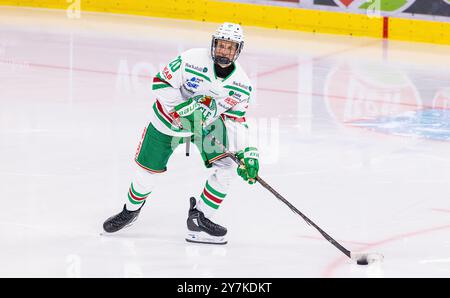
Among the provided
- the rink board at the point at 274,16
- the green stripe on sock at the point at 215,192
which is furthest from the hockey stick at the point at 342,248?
the rink board at the point at 274,16

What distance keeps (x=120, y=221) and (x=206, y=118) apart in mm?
707

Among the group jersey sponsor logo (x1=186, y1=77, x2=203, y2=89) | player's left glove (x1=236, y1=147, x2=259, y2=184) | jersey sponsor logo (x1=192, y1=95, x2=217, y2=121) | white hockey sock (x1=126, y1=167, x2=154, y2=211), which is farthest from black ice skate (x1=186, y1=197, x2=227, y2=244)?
jersey sponsor logo (x1=186, y1=77, x2=203, y2=89)

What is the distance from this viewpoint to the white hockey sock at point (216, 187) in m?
5.59

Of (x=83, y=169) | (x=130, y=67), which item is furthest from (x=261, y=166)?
(x=130, y=67)

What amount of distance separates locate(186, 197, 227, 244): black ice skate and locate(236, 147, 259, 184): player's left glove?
0.39 m

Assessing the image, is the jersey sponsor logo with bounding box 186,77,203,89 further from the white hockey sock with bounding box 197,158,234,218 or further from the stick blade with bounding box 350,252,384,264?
the stick blade with bounding box 350,252,384,264

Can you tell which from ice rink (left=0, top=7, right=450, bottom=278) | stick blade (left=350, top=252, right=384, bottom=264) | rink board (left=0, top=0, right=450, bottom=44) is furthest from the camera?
rink board (left=0, top=0, right=450, bottom=44)

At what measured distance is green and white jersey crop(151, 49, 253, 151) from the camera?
18.0ft

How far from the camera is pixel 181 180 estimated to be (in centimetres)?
680

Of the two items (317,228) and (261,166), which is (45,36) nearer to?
(261,166)

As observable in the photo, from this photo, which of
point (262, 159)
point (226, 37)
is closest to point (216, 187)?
point (226, 37)

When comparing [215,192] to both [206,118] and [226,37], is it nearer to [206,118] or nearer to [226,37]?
[206,118]

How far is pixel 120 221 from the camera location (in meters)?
5.72

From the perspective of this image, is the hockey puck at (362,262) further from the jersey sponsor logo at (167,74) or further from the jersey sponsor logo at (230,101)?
the jersey sponsor logo at (167,74)
